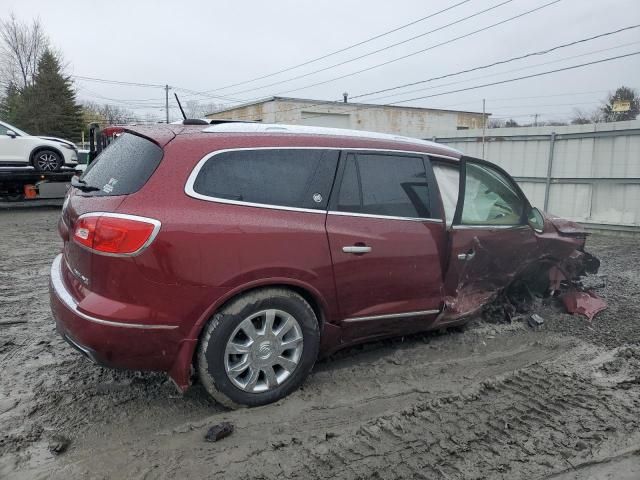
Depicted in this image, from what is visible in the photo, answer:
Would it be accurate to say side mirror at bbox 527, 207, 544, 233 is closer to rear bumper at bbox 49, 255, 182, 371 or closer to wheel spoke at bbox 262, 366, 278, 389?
wheel spoke at bbox 262, 366, 278, 389

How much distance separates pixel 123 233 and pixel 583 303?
4.49 meters

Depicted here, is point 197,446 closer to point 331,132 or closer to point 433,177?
point 331,132

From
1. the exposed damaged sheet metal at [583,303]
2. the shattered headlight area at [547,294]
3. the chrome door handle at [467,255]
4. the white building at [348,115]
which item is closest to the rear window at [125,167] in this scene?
the chrome door handle at [467,255]

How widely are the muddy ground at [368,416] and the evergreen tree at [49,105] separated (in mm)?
42802

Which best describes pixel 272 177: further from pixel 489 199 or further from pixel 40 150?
pixel 40 150

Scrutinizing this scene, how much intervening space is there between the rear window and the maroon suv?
0.04 ft

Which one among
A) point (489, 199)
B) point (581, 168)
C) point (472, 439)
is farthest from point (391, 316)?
point (581, 168)

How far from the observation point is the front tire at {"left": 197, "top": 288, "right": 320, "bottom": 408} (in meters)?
2.99

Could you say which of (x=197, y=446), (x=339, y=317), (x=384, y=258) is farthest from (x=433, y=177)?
(x=197, y=446)

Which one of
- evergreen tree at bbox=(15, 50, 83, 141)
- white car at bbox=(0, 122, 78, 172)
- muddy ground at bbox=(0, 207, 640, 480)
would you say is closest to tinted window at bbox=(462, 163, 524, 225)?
muddy ground at bbox=(0, 207, 640, 480)

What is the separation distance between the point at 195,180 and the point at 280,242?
621 millimetres

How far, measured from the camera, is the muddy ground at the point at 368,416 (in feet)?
8.90

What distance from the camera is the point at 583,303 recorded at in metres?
5.13

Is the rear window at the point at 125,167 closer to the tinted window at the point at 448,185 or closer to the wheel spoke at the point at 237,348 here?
the wheel spoke at the point at 237,348
